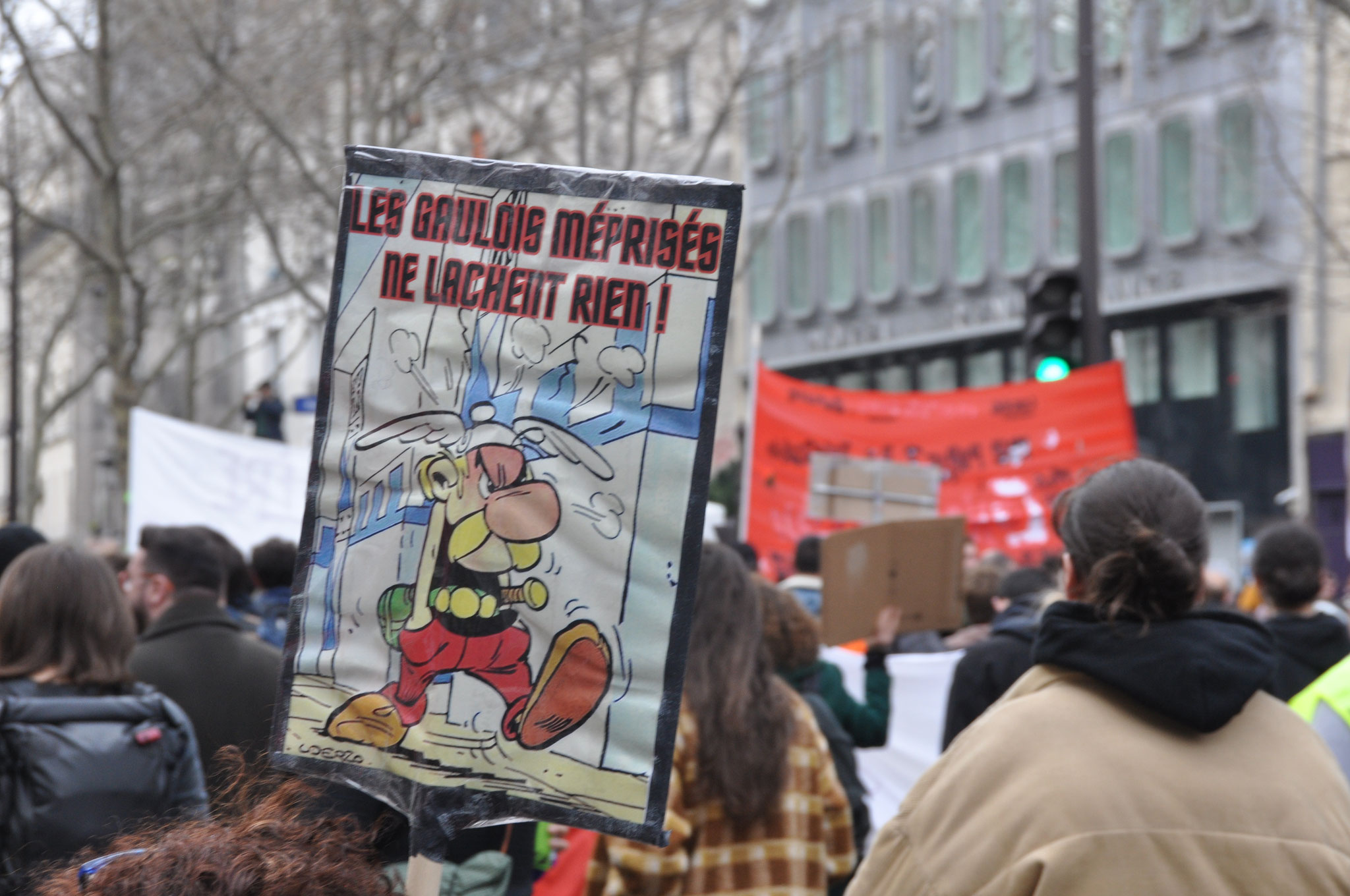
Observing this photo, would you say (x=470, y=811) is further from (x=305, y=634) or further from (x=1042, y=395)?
(x=1042, y=395)

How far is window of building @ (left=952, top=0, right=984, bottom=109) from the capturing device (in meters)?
31.2

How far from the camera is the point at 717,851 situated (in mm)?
3994

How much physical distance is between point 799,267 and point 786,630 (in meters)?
31.0

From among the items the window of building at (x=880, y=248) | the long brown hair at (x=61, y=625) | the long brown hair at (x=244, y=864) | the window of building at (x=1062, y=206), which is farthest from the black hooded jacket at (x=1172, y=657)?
the window of building at (x=880, y=248)

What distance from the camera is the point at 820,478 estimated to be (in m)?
9.86

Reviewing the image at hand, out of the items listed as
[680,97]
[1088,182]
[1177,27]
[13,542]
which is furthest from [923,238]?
[13,542]

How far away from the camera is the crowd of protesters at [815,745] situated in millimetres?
2436

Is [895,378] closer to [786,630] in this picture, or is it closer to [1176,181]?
[1176,181]

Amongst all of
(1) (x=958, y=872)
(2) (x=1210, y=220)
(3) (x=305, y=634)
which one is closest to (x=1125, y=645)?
(1) (x=958, y=872)

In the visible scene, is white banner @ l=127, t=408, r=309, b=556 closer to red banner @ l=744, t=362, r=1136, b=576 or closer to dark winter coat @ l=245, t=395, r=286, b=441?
red banner @ l=744, t=362, r=1136, b=576

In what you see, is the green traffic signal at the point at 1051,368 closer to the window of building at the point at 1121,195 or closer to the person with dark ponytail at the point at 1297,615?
the person with dark ponytail at the point at 1297,615

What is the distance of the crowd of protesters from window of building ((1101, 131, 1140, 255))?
932 inches

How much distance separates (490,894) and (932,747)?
412 cm

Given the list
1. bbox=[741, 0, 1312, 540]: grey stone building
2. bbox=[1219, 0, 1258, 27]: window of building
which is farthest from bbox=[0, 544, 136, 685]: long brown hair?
bbox=[1219, 0, 1258, 27]: window of building
